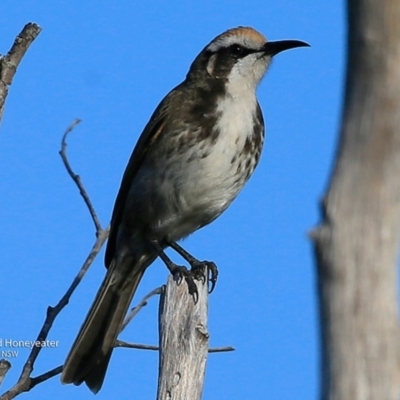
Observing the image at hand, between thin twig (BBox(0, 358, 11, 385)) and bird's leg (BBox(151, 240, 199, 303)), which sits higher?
bird's leg (BBox(151, 240, 199, 303))

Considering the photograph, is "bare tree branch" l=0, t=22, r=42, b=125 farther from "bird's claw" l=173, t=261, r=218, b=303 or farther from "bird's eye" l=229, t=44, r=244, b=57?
"bird's eye" l=229, t=44, r=244, b=57

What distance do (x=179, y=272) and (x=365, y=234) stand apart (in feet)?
10.4

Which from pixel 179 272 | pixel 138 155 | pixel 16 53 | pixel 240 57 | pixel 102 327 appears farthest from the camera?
pixel 240 57

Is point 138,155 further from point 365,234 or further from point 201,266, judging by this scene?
point 365,234

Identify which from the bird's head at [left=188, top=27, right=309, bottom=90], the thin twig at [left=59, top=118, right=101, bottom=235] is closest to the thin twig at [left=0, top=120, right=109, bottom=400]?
the thin twig at [left=59, top=118, right=101, bottom=235]

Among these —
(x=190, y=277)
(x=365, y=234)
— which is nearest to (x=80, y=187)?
(x=190, y=277)

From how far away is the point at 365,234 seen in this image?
2232mm

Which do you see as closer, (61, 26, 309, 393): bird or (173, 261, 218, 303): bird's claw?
(173, 261, 218, 303): bird's claw

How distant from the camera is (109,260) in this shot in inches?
261

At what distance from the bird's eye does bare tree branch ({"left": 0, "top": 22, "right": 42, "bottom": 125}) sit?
2.41 m

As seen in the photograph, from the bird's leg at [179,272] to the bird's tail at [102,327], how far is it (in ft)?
0.56

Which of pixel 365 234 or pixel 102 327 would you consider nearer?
pixel 365 234

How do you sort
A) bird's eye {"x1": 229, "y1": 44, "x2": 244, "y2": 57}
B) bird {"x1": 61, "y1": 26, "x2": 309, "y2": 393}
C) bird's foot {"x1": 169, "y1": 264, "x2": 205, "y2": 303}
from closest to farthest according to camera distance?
1. bird's foot {"x1": 169, "y1": 264, "x2": 205, "y2": 303}
2. bird {"x1": 61, "y1": 26, "x2": 309, "y2": 393}
3. bird's eye {"x1": 229, "y1": 44, "x2": 244, "y2": 57}

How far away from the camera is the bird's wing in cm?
636
